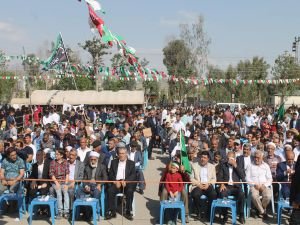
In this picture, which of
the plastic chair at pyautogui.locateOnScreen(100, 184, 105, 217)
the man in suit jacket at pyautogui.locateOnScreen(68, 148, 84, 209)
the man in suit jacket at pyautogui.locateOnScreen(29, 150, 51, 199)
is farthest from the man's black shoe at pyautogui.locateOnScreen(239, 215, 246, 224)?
the man in suit jacket at pyautogui.locateOnScreen(29, 150, 51, 199)

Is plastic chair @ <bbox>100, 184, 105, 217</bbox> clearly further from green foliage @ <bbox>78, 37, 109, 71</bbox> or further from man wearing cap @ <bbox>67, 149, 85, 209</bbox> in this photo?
green foliage @ <bbox>78, 37, 109, 71</bbox>

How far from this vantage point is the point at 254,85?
48.1 metres

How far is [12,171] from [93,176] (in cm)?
153

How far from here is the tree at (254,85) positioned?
48156mm

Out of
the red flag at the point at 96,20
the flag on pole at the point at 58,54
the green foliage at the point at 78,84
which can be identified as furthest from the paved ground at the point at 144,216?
the green foliage at the point at 78,84

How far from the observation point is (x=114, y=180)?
8.34 m

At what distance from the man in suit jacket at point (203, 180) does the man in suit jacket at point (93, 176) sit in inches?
66.3

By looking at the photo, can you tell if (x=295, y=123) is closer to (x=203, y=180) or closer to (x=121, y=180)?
(x=203, y=180)

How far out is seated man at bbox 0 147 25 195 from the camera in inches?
324

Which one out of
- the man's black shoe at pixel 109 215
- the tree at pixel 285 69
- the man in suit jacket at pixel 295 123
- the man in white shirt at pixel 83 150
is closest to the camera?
the man's black shoe at pixel 109 215

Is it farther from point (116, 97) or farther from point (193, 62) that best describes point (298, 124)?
point (193, 62)

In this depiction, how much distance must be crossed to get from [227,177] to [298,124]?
8169 mm

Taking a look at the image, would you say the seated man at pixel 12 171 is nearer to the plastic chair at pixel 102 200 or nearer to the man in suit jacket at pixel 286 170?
the plastic chair at pixel 102 200

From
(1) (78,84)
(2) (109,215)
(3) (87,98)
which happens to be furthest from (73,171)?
(1) (78,84)
